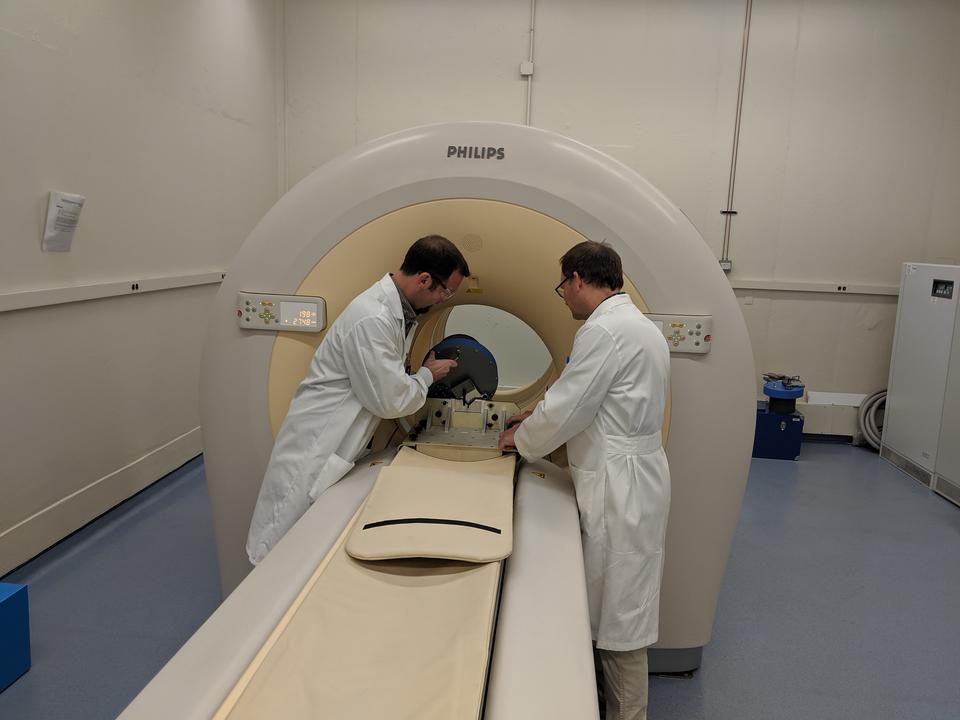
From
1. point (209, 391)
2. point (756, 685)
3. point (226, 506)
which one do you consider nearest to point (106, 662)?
point (226, 506)

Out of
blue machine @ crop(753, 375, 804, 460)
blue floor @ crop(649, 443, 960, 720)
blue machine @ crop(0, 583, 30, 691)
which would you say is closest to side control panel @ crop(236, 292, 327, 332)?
blue machine @ crop(0, 583, 30, 691)

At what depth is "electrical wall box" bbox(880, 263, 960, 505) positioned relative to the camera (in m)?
3.66

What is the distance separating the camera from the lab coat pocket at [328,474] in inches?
70.6

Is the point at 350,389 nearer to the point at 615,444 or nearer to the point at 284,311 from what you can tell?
the point at 284,311

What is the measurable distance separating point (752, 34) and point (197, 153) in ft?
10.6

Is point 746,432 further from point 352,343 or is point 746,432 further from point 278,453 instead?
point 278,453

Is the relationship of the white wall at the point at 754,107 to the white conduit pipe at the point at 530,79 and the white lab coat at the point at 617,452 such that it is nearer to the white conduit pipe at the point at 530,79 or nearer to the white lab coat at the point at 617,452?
the white conduit pipe at the point at 530,79

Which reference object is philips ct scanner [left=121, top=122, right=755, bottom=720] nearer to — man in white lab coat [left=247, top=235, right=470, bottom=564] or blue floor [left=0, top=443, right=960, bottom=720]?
man in white lab coat [left=247, top=235, right=470, bottom=564]

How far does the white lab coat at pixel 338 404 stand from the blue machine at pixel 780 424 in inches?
116

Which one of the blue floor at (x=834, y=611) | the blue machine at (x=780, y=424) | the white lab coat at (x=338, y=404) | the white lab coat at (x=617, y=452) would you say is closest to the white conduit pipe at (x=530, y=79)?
the blue machine at (x=780, y=424)

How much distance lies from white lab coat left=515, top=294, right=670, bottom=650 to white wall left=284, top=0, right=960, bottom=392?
10.2 feet

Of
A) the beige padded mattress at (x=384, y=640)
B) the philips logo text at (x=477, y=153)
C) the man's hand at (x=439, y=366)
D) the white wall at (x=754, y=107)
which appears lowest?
the beige padded mattress at (x=384, y=640)

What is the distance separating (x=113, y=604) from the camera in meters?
2.33

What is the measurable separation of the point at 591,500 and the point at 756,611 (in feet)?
3.89
